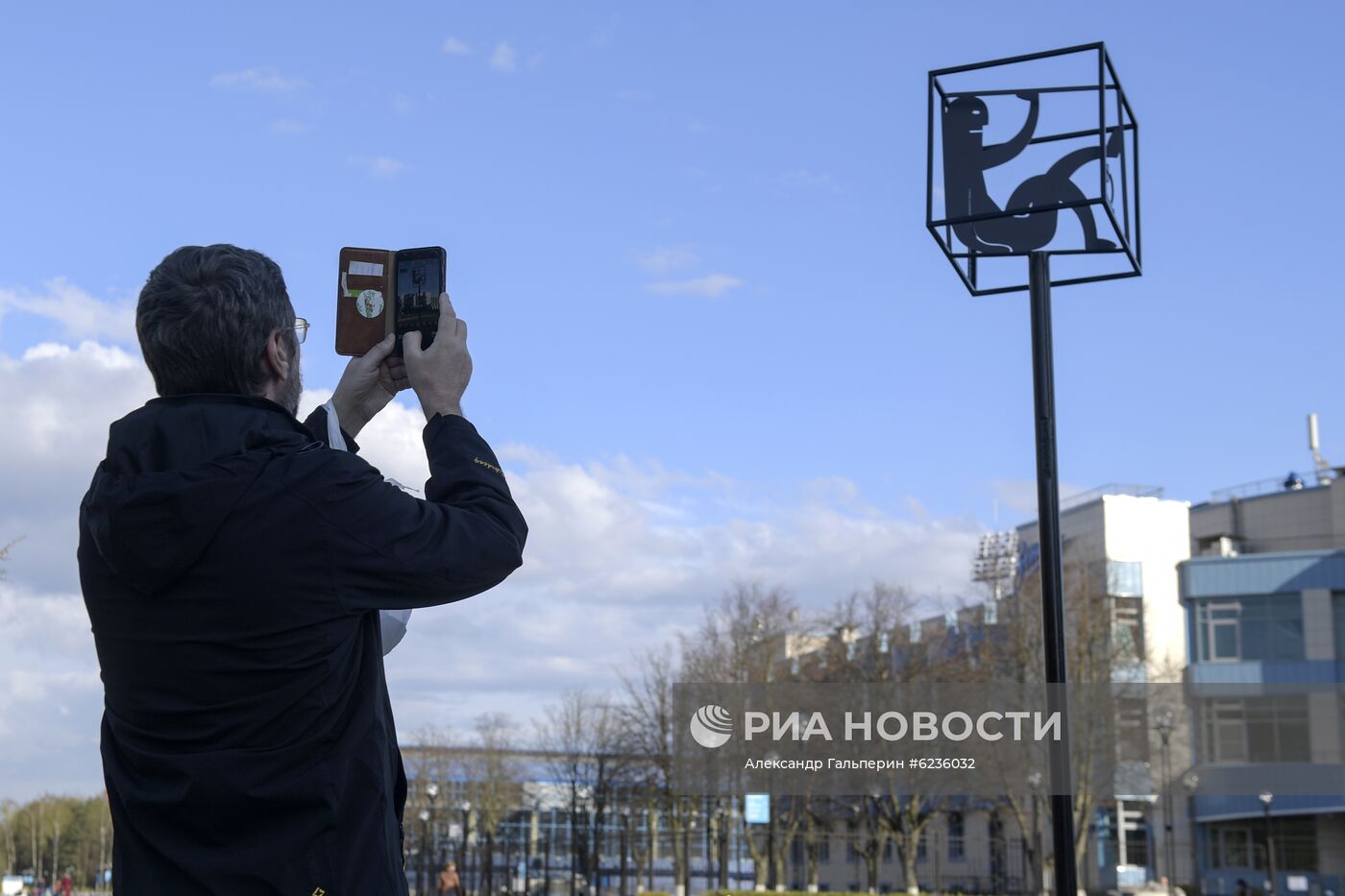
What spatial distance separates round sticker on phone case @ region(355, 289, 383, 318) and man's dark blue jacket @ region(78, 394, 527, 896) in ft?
1.59

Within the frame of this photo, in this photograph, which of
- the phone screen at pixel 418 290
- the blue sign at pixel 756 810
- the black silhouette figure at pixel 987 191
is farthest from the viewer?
the blue sign at pixel 756 810

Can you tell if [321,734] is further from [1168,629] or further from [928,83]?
[1168,629]

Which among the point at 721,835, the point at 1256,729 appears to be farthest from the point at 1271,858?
the point at 721,835

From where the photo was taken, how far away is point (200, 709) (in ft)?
6.05

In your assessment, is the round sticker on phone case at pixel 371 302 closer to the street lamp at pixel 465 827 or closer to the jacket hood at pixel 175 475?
the jacket hood at pixel 175 475

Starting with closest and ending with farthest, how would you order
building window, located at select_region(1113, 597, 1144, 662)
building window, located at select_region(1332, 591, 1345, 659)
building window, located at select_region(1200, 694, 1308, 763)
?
building window, located at select_region(1113, 597, 1144, 662), building window, located at select_region(1200, 694, 1308, 763), building window, located at select_region(1332, 591, 1345, 659)

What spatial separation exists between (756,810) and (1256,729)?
19.5m

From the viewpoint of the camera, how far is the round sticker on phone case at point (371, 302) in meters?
2.37

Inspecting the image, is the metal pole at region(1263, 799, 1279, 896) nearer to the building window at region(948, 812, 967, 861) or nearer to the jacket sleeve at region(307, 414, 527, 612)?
the building window at region(948, 812, 967, 861)

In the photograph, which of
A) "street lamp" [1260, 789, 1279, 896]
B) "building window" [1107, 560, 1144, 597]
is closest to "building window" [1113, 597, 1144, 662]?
"building window" [1107, 560, 1144, 597]

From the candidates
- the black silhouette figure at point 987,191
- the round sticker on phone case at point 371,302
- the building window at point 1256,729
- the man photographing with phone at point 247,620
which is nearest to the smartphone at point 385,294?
the round sticker on phone case at point 371,302

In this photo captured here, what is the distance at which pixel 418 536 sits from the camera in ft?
6.18

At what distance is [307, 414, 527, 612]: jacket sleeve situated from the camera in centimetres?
186

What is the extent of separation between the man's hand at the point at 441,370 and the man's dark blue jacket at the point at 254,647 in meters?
0.29
